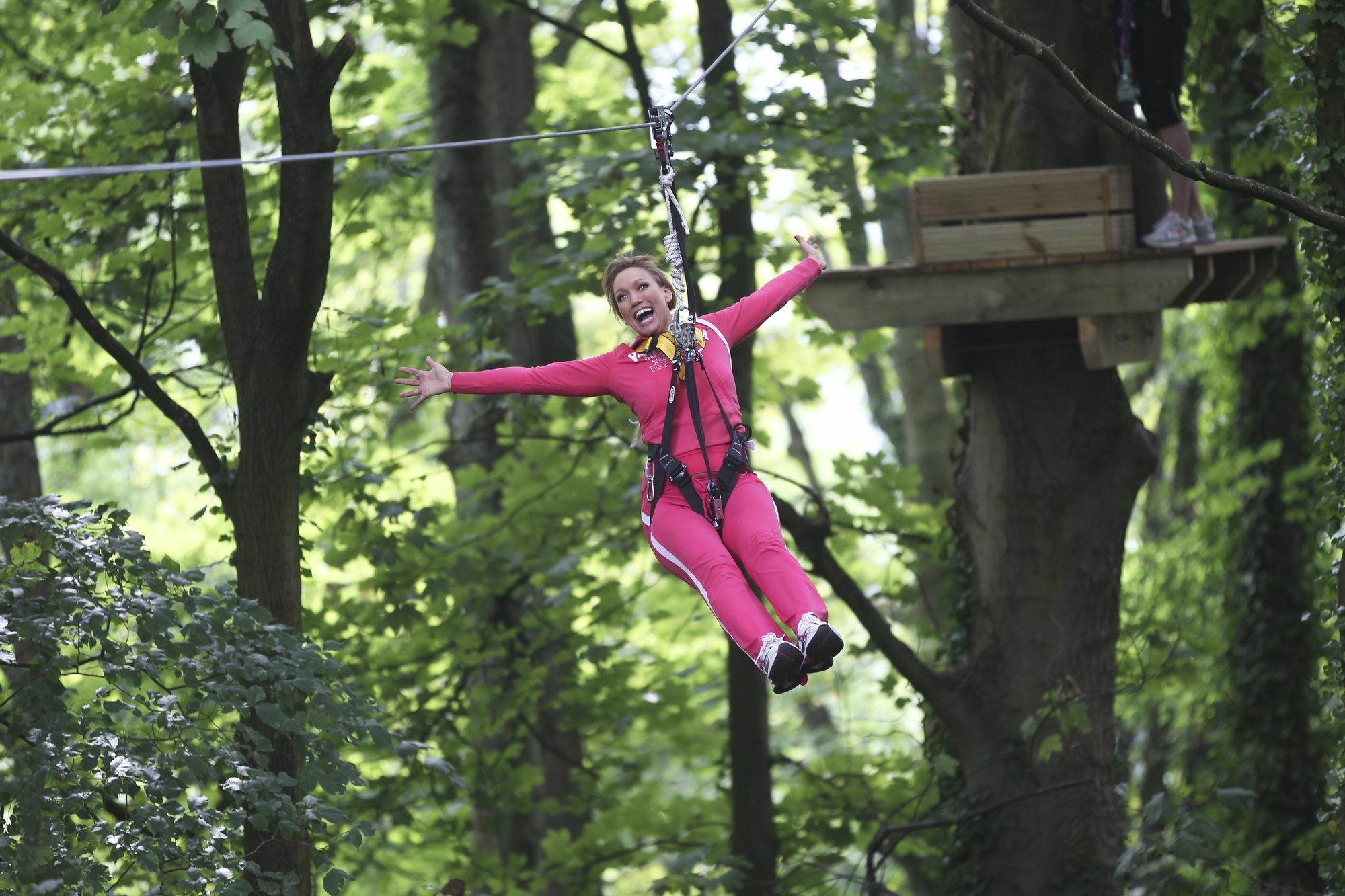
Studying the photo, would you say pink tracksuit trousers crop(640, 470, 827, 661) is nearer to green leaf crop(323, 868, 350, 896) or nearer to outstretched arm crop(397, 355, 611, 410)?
outstretched arm crop(397, 355, 611, 410)

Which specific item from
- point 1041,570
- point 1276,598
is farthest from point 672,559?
point 1276,598

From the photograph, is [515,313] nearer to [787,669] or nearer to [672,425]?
[672,425]

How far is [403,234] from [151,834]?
952 centimetres

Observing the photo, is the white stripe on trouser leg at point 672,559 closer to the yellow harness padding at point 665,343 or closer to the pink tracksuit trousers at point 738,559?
the pink tracksuit trousers at point 738,559

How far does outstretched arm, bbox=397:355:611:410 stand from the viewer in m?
4.33

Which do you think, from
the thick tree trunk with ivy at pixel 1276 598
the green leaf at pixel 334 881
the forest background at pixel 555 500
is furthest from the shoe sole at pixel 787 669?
the thick tree trunk with ivy at pixel 1276 598

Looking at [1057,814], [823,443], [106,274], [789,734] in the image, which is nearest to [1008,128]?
[1057,814]

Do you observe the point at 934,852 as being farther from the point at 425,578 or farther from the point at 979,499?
the point at 425,578

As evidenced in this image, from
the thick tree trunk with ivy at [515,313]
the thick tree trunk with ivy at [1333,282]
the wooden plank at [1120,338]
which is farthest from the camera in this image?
the thick tree trunk with ivy at [515,313]

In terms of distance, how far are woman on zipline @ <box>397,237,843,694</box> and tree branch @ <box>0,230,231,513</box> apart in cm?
137

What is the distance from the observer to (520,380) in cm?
440

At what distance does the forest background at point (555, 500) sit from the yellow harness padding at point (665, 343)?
4.47 feet

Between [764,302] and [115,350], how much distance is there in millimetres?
2381

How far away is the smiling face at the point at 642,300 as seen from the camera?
4598 mm
